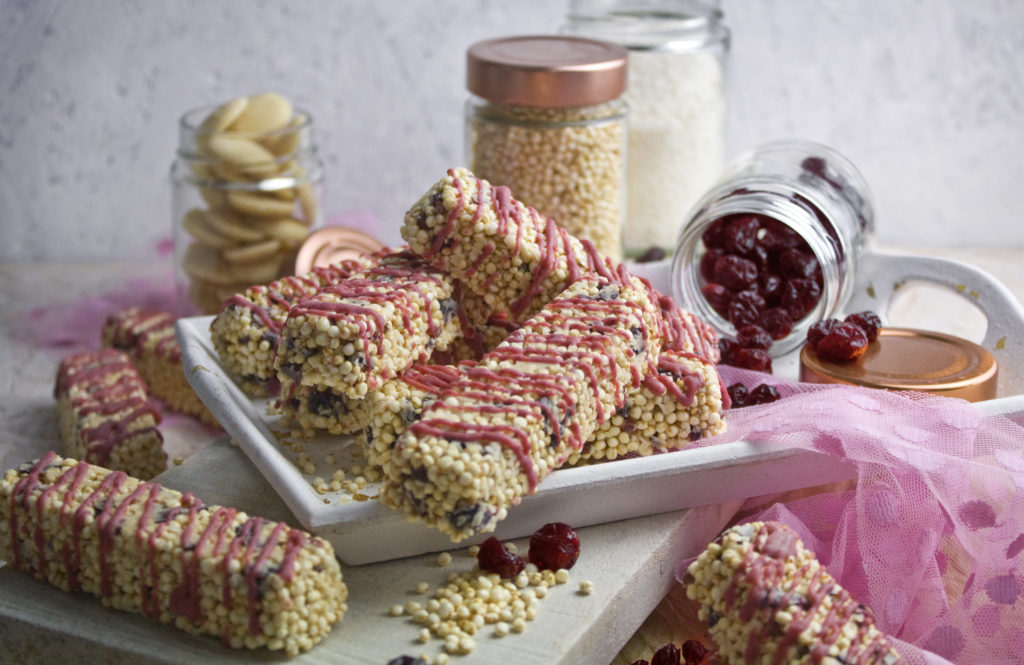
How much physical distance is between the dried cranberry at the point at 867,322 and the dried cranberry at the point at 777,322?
0.10 metres

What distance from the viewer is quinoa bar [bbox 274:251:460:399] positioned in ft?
3.97

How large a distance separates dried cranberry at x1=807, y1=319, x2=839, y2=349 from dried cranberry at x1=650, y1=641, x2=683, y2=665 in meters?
0.52

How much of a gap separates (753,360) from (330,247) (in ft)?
2.28

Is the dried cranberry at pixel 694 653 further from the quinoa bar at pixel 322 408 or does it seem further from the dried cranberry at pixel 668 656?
the quinoa bar at pixel 322 408

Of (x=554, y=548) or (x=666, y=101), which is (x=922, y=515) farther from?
(x=666, y=101)

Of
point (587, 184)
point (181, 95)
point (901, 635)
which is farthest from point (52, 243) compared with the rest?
point (901, 635)

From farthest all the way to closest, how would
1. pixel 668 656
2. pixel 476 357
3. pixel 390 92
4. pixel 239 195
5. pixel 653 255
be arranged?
pixel 390 92, pixel 653 255, pixel 239 195, pixel 476 357, pixel 668 656

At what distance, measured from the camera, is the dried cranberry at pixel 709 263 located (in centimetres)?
168

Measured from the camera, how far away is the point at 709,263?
1688mm

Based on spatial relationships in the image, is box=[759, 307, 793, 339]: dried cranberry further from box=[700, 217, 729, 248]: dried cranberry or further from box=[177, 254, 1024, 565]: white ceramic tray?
box=[177, 254, 1024, 565]: white ceramic tray

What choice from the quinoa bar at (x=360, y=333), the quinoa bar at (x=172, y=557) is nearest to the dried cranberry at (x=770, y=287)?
the quinoa bar at (x=360, y=333)

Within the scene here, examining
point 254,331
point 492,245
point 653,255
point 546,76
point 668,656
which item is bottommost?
point 668,656

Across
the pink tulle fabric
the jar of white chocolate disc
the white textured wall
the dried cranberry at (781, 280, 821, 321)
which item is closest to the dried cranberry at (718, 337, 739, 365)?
the dried cranberry at (781, 280, 821, 321)

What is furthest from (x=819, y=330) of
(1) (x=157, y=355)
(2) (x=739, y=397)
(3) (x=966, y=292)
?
(1) (x=157, y=355)
